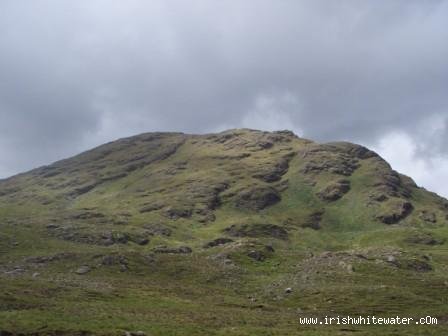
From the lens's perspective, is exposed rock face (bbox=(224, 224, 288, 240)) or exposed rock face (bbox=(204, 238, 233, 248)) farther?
exposed rock face (bbox=(224, 224, 288, 240))

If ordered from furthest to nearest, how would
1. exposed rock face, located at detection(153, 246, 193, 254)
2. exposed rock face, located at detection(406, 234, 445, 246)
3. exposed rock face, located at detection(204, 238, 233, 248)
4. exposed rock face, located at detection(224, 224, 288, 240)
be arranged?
exposed rock face, located at detection(224, 224, 288, 240)
exposed rock face, located at detection(406, 234, 445, 246)
exposed rock face, located at detection(204, 238, 233, 248)
exposed rock face, located at detection(153, 246, 193, 254)

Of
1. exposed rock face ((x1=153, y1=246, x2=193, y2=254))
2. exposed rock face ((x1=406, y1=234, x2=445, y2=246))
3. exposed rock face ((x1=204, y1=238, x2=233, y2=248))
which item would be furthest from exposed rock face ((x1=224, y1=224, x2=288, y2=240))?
exposed rock face ((x1=153, y1=246, x2=193, y2=254))

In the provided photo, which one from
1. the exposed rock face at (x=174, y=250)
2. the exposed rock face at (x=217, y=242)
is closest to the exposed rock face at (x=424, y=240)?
the exposed rock face at (x=217, y=242)

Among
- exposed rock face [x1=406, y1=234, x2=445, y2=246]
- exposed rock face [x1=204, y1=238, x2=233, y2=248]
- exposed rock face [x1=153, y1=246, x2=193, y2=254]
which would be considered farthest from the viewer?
exposed rock face [x1=406, y1=234, x2=445, y2=246]

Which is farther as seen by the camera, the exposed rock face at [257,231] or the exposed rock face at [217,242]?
the exposed rock face at [257,231]

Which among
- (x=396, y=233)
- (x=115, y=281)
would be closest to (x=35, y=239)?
(x=115, y=281)

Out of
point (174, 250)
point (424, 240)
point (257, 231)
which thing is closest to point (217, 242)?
point (174, 250)

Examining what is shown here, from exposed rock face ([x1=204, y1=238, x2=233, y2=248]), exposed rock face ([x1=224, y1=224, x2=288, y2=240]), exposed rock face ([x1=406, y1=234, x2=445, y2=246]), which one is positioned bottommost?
exposed rock face ([x1=204, y1=238, x2=233, y2=248])

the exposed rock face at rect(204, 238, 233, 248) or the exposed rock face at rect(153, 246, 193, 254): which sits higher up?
the exposed rock face at rect(204, 238, 233, 248)

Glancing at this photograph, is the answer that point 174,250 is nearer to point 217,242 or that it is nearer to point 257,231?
point 217,242

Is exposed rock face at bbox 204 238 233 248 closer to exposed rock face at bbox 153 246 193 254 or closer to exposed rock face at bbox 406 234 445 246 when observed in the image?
exposed rock face at bbox 153 246 193 254

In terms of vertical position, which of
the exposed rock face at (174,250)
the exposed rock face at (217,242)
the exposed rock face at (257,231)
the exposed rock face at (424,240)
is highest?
the exposed rock face at (257,231)

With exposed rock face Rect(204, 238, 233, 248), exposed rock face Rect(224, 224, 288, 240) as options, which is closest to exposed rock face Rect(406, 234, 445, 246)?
exposed rock face Rect(224, 224, 288, 240)

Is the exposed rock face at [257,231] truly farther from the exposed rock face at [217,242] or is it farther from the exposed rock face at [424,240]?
the exposed rock face at [424,240]
